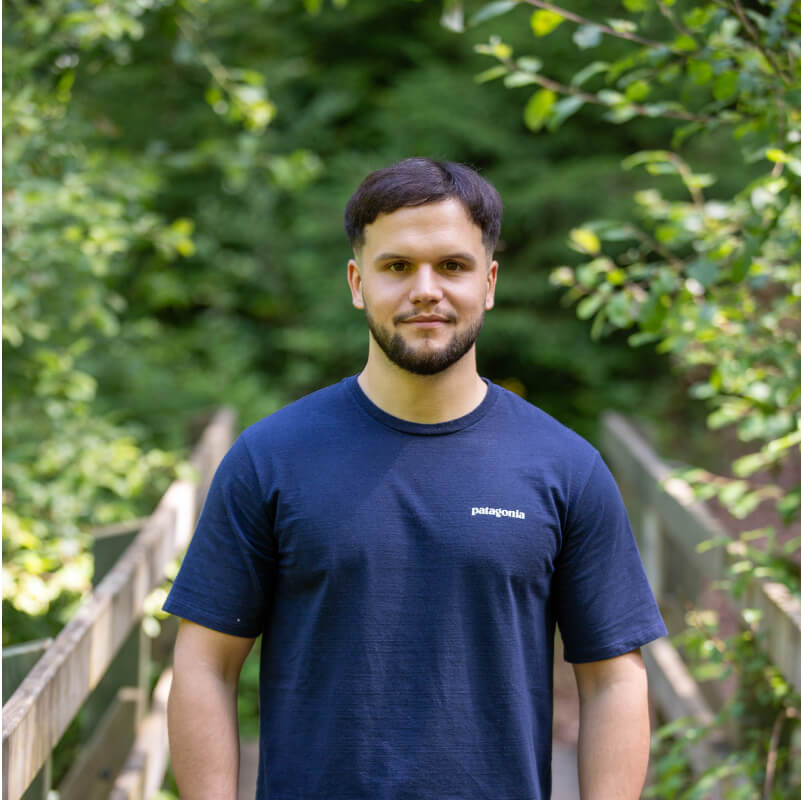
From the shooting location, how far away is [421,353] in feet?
6.49

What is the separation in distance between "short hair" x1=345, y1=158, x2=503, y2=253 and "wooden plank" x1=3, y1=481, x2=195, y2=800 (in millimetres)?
981

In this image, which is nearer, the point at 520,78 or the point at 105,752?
the point at 520,78

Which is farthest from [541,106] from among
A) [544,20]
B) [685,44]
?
[685,44]

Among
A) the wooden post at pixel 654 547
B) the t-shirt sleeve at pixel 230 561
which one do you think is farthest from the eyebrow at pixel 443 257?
the wooden post at pixel 654 547

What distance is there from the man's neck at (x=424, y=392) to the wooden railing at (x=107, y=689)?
808mm

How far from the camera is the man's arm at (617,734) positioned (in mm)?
2002

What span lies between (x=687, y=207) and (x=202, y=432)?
356 cm

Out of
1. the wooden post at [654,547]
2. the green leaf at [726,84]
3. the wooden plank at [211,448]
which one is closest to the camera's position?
the green leaf at [726,84]

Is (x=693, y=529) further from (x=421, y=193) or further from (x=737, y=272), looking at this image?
(x=421, y=193)

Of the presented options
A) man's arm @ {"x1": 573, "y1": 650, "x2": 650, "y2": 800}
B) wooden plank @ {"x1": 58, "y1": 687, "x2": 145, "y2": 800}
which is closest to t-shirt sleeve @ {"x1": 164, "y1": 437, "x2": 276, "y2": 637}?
man's arm @ {"x1": 573, "y1": 650, "x2": 650, "y2": 800}

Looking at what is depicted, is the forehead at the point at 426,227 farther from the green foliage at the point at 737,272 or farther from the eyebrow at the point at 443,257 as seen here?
the green foliage at the point at 737,272

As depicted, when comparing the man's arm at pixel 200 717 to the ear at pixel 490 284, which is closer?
the man's arm at pixel 200 717

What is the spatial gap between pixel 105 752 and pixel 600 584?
5.55 feet

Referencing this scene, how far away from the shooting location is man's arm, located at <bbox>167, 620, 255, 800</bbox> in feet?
6.40
